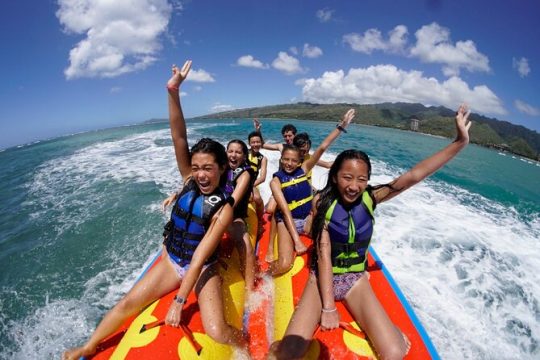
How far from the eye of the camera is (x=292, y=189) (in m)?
3.98

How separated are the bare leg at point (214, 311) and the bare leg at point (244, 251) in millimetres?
560

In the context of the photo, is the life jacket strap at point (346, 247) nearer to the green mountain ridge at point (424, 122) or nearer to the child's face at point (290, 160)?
the child's face at point (290, 160)

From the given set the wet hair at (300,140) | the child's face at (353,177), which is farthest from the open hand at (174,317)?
the wet hair at (300,140)

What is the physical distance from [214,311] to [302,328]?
28.7 inches

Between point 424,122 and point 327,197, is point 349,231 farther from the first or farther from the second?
point 424,122

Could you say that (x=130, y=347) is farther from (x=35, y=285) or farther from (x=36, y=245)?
(x=36, y=245)

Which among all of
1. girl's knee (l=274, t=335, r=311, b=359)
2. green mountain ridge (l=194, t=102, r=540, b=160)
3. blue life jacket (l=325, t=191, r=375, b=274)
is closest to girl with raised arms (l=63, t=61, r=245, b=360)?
girl's knee (l=274, t=335, r=311, b=359)

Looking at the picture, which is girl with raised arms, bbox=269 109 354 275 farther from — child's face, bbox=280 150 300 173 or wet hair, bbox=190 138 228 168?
wet hair, bbox=190 138 228 168

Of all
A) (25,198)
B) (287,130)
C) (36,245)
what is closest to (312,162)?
(287,130)

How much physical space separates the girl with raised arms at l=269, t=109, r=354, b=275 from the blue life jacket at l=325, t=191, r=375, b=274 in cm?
107

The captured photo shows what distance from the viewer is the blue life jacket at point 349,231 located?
2451 millimetres

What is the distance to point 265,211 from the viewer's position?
535 cm

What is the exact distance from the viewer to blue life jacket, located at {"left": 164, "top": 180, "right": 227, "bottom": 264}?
8.03 ft

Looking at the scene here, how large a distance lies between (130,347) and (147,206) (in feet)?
19.5
